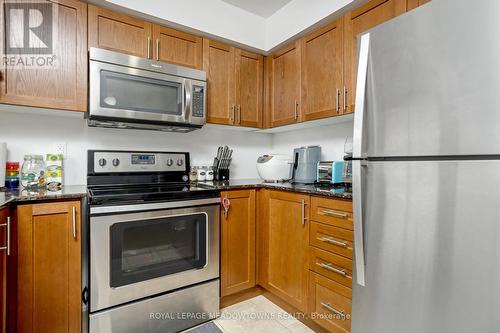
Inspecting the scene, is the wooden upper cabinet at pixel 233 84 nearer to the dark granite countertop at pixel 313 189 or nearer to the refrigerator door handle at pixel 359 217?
the dark granite countertop at pixel 313 189

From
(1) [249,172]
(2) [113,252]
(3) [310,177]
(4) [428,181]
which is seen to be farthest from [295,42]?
(2) [113,252]

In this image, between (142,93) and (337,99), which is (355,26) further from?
(142,93)

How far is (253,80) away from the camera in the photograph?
2396 millimetres

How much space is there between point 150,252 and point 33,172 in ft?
3.13

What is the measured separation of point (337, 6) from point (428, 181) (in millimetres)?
1428

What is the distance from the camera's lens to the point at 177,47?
198 centimetres

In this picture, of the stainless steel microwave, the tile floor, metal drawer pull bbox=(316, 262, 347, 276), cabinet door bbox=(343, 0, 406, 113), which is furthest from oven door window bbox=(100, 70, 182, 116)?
the tile floor

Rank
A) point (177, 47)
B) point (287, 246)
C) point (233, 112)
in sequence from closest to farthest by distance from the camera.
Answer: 1. point (287, 246)
2. point (177, 47)
3. point (233, 112)

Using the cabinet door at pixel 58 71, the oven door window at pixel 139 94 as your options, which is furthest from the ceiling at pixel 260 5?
the cabinet door at pixel 58 71

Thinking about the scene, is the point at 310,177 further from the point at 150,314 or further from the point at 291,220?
the point at 150,314

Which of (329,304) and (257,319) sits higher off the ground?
(329,304)

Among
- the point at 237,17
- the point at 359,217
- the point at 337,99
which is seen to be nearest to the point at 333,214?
the point at 359,217

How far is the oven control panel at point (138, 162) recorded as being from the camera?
6.26 ft

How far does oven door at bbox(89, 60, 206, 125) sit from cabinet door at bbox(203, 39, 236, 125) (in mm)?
174
